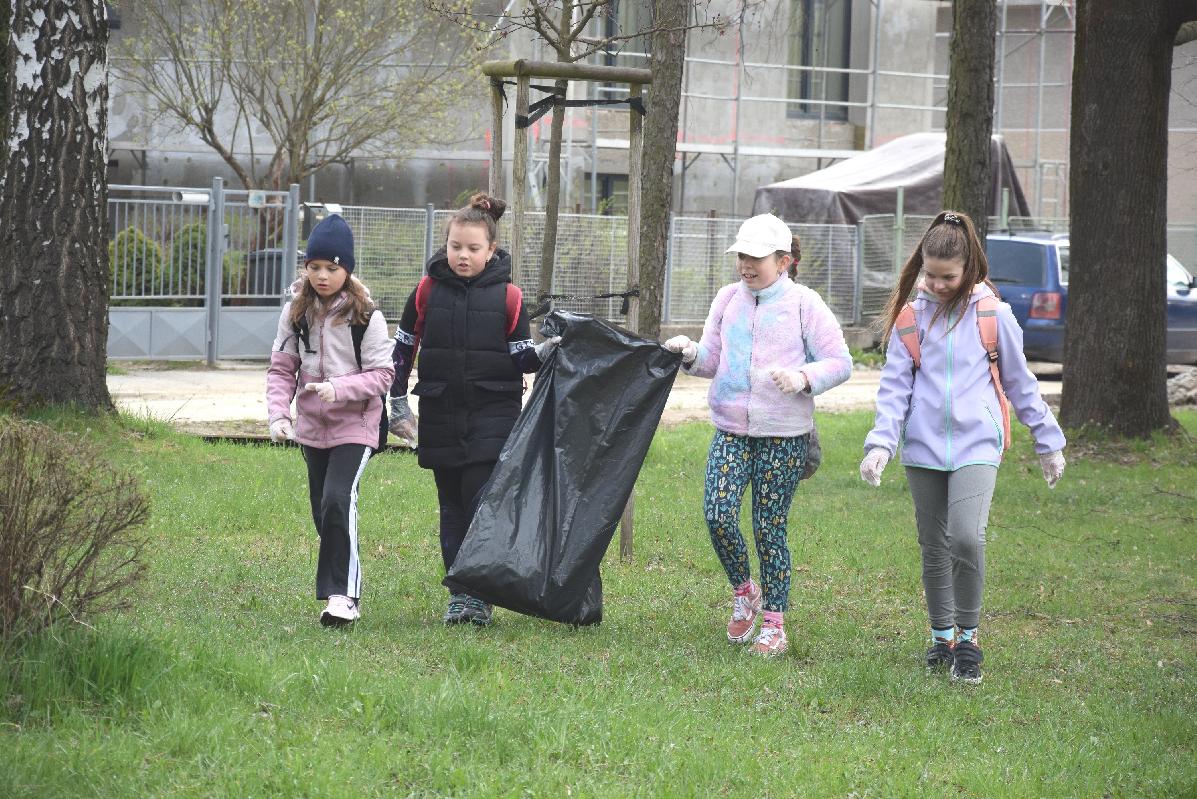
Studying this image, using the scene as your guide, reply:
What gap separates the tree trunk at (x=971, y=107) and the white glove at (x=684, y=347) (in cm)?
569

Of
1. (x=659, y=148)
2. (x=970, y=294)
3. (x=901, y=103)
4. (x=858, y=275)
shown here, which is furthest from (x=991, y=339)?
(x=901, y=103)

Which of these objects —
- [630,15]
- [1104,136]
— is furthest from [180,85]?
[1104,136]

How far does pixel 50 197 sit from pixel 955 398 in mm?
6766

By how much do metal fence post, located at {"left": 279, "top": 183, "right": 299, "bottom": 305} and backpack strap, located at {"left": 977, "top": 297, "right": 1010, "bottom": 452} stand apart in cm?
1368

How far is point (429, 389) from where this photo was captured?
230 inches

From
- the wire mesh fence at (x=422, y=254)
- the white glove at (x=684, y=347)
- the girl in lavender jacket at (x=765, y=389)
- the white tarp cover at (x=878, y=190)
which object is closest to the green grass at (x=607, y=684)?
the girl in lavender jacket at (x=765, y=389)

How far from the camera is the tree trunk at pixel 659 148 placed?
780 cm

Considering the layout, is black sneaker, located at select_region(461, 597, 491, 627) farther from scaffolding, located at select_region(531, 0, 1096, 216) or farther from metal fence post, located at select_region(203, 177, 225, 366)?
scaffolding, located at select_region(531, 0, 1096, 216)

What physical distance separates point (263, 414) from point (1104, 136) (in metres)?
7.61

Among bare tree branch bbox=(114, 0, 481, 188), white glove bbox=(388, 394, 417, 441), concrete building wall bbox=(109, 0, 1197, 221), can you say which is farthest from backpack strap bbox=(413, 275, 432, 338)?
concrete building wall bbox=(109, 0, 1197, 221)

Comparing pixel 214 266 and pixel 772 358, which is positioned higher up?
pixel 214 266

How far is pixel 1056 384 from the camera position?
749 inches

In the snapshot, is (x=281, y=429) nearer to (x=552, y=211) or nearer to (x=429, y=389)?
(x=429, y=389)

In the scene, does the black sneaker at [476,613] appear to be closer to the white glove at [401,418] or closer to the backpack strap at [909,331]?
the white glove at [401,418]
